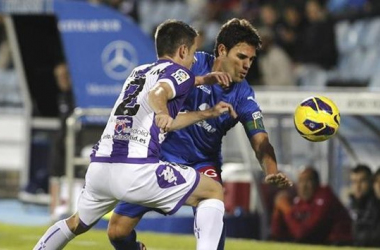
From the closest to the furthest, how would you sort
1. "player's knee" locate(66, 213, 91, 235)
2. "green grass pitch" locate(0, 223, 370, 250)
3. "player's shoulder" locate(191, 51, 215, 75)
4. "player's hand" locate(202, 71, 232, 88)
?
"player's hand" locate(202, 71, 232, 88) < "player's knee" locate(66, 213, 91, 235) < "player's shoulder" locate(191, 51, 215, 75) < "green grass pitch" locate(0, 223, 370, 250)

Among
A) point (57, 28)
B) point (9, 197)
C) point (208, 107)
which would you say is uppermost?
point (57, 28)

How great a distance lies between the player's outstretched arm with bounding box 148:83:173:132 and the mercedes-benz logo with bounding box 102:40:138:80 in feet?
27.7

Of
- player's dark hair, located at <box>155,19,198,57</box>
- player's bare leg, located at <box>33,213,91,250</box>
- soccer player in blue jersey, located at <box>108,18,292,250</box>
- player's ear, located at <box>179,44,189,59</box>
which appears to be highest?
player's dark hair, located at <box>155,19,198,57</box>

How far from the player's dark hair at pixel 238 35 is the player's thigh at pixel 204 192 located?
107 cm

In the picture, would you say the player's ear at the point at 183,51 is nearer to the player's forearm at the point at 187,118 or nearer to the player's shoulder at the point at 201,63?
the player's forearm at the point at 187,118

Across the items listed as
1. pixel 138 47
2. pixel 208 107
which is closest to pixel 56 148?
pixel 138 47

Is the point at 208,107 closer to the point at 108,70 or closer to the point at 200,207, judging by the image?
the point at 200,207

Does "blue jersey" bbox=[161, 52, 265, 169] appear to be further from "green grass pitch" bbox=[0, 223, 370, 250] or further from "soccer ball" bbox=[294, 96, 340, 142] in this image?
"green grass pitch" bbox=[0, 223, 370, 250]

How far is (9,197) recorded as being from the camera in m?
20.7

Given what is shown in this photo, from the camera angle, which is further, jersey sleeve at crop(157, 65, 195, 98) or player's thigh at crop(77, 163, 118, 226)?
player's thigh at crop(77, 163, 118, 226)

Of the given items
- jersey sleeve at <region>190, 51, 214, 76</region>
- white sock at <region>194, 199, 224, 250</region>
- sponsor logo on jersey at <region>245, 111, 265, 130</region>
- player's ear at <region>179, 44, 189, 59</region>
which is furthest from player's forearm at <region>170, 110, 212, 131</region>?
jersey sleeve at <region>190, 51, 214, 76</region>

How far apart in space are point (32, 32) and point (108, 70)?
9.03ft

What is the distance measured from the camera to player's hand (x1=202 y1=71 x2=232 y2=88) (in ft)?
25.1

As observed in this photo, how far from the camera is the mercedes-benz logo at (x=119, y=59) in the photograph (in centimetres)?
1580
